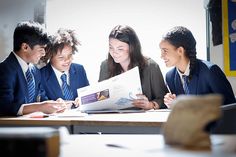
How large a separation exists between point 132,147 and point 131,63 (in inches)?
69.8

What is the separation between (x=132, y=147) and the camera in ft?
3.53

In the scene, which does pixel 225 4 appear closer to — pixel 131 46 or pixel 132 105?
pixel 131 46

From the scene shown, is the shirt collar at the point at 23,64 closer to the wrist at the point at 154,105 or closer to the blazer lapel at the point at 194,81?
the wrist at the point at 154,105

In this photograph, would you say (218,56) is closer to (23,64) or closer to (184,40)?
A: (184,40)

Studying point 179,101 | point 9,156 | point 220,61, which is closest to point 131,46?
point 220,61

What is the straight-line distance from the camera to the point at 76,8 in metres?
2.95

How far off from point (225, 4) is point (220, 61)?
0.45 metres

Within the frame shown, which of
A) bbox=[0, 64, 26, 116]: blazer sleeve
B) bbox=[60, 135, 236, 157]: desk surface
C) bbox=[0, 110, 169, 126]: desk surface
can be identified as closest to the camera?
bbox=[60, 135, 236, 157]: desk surface

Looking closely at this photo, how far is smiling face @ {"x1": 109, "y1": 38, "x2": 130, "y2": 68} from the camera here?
282cm

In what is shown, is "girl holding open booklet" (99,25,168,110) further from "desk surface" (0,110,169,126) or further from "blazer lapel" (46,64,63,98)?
"desk surface" (0,110,169,126)

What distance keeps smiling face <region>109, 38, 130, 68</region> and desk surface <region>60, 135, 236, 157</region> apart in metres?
1.56

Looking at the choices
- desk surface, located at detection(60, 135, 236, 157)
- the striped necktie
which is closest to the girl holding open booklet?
the striped necktie

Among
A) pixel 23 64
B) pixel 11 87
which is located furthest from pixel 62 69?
pixel 11 87

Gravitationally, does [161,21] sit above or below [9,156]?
above
